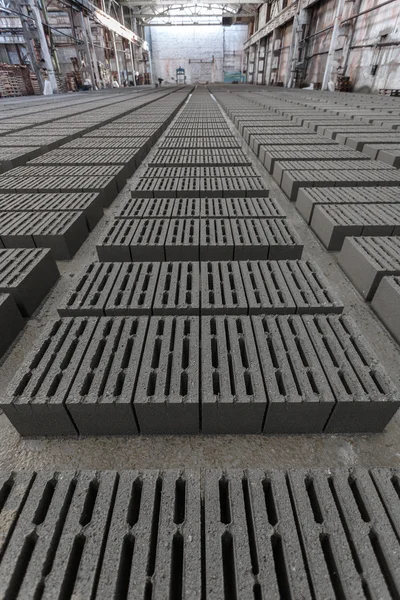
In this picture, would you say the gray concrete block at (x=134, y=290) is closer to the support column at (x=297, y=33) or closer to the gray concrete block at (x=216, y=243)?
the gray concrete block at (x=216, y=243)

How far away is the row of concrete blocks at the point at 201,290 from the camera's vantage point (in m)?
2.09

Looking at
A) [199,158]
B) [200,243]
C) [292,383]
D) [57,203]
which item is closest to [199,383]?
[292,383]

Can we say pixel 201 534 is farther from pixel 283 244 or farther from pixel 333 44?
pixel 333 44

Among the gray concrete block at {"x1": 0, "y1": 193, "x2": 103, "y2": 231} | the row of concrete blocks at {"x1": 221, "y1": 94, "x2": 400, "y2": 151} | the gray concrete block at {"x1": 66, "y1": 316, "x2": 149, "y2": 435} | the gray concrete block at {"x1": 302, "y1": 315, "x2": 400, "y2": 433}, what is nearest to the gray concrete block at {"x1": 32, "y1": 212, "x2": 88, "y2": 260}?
the gray concrete block at {"x1": 0, "y1": 193, "x2": 103, "y2": 231}

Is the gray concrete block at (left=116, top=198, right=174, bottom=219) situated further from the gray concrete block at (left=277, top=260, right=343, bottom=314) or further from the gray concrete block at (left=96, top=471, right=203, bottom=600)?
the gray concrete block at (left=96, top=471, right=203, bottom=600)

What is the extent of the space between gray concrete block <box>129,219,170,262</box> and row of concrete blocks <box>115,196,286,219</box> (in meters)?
0.34

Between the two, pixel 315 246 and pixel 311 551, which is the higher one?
pixel 311 551

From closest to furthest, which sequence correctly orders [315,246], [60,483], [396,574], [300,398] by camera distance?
1. [396,574]
2. [60,483]
3. [300,398]
4. [315,246]

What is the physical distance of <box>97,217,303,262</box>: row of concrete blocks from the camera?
2773 mm

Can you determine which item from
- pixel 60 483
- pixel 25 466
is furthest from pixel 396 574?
pixel 25 466

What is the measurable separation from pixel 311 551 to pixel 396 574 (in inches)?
10.6

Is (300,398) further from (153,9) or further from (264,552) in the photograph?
(153,9)

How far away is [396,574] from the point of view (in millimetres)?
1011

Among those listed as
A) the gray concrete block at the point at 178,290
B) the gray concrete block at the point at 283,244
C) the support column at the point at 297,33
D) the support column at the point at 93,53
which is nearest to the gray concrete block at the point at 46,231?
the gray concrete block at the point at 178,290
